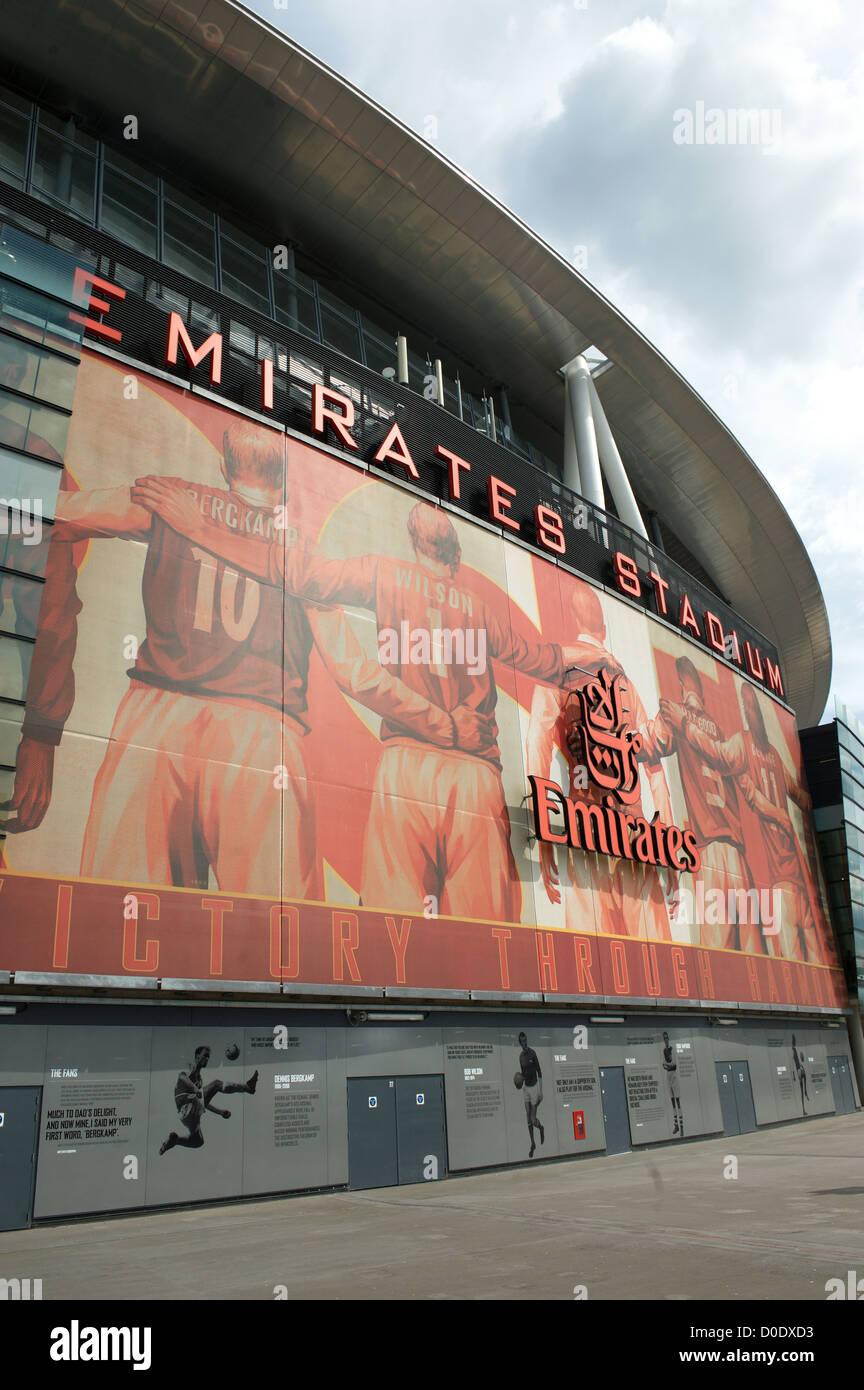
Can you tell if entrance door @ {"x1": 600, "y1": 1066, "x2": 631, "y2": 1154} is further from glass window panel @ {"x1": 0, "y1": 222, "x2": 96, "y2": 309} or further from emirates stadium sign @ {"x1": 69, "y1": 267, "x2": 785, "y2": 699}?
glass window panel @ {"x1": 0, "y1": 222, "x2": 96, "y2": 309}

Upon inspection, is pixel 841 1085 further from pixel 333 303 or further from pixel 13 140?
pixel 13 140

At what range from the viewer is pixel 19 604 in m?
15.5

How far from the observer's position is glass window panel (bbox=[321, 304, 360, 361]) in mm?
32406

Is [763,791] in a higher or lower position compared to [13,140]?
lower

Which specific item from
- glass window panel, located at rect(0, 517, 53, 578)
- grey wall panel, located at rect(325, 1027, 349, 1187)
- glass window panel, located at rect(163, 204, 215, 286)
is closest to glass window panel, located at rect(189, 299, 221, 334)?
glass window panel, located at rect(163, 204, 215, 286)

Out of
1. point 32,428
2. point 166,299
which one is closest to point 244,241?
point 166,299

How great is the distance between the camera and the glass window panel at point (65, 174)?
2594 centimetres

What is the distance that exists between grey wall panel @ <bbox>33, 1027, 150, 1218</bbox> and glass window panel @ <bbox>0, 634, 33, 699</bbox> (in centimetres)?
606

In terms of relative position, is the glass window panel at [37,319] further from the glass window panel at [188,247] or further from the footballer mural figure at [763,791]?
the footballer mural figure at [763,791]

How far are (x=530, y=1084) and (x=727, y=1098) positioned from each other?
38.5ft

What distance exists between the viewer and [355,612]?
23125mm

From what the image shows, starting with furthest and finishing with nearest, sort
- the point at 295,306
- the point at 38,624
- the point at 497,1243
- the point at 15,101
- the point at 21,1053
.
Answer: the point at 295,306
the point at 15,101
the point at 38,624
the point at 21,1053
the point at 497,1243

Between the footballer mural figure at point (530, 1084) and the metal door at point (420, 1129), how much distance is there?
2927mm
